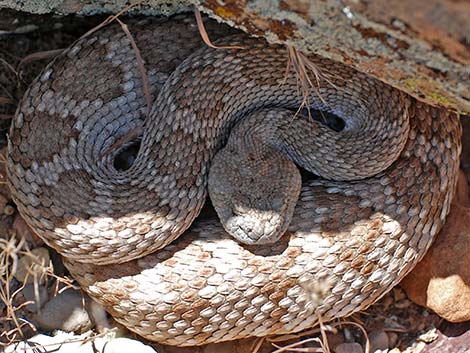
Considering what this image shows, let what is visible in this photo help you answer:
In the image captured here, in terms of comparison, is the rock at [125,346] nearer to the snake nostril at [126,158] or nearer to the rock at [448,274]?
the snake nostril at [126,158]

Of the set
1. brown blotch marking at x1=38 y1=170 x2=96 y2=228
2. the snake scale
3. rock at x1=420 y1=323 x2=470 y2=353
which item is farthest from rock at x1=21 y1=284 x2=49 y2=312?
rock at x1=420 y1=323 x2=470 y2=353

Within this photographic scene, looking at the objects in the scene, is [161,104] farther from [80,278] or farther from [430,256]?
[430,256]

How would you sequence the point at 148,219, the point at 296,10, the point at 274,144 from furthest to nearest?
the point at 274,144, the point at 148,219, the point at 296,10

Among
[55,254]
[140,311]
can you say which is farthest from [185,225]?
[55,254]

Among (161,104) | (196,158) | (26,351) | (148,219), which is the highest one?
(161,104)

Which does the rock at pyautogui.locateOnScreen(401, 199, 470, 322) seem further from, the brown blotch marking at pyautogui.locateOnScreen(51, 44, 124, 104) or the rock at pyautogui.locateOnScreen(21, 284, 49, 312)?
the rock at pyautogui.locateOnScreen(21, 284, 49, 312)

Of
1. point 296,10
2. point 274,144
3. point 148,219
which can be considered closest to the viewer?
point 296,10

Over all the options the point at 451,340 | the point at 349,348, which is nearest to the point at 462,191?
the point at 451,340
